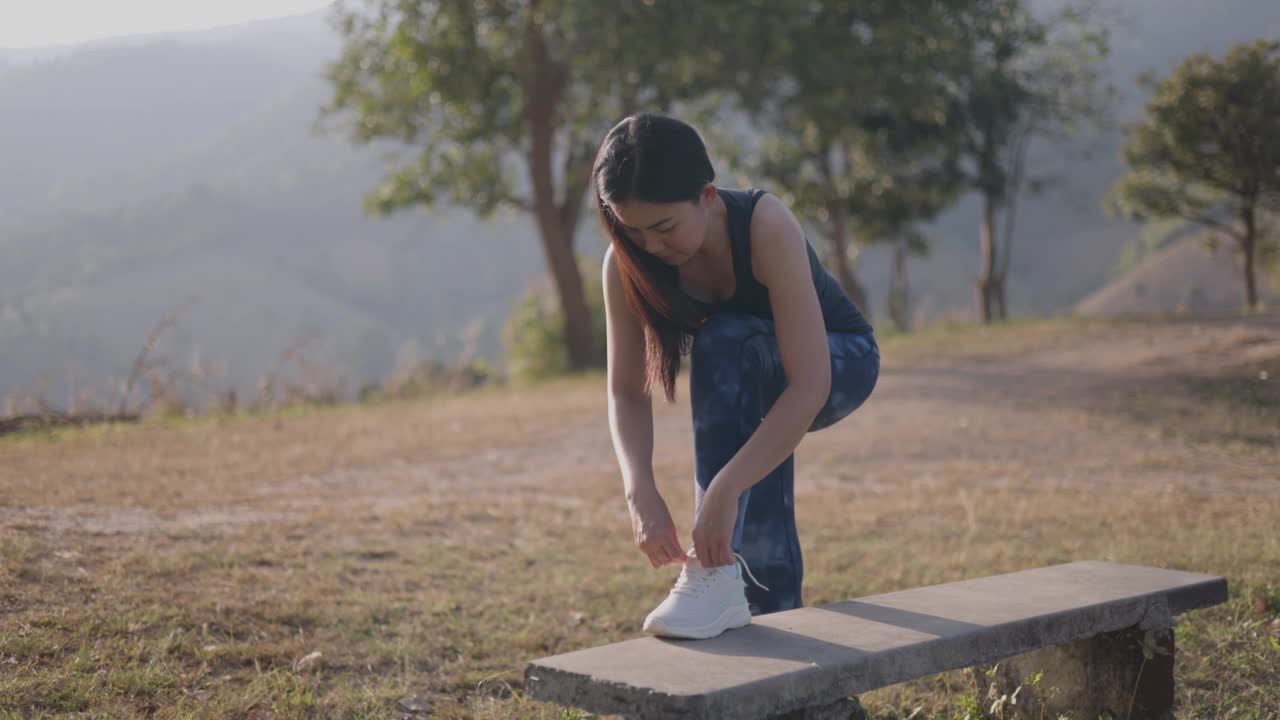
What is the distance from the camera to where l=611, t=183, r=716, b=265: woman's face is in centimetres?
255

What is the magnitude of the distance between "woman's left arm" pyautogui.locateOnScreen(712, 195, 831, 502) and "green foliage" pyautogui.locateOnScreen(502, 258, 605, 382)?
1744 centimetres

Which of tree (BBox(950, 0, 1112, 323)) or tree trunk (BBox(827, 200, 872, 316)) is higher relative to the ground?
tree (BBox(950, 0, 1112, 323))

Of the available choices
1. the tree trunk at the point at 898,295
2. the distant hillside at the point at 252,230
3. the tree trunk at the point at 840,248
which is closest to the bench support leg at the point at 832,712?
the tree trunk at the point at 840,248

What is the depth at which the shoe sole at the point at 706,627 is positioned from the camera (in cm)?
236

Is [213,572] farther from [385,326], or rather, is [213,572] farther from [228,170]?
[228,170]

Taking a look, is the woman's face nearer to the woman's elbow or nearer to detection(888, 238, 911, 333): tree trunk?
the woman's elbow

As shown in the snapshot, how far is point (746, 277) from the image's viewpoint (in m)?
2.83

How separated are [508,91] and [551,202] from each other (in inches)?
77.9

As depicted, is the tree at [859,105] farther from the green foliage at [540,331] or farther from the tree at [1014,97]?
the green foliage at [540,331]

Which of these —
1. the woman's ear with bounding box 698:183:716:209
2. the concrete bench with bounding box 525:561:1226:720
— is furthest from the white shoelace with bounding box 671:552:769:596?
the woman's ear with bounding box 698:183:716:209

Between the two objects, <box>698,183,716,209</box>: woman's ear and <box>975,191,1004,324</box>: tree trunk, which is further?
<box>975,191,1004,324</box>: tree trunk

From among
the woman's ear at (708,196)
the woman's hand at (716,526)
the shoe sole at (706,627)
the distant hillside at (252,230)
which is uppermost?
the distant hillside at (252,230)

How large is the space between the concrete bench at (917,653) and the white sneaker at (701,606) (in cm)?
3

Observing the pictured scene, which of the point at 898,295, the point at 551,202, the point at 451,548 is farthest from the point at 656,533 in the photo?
the point at 898,295
